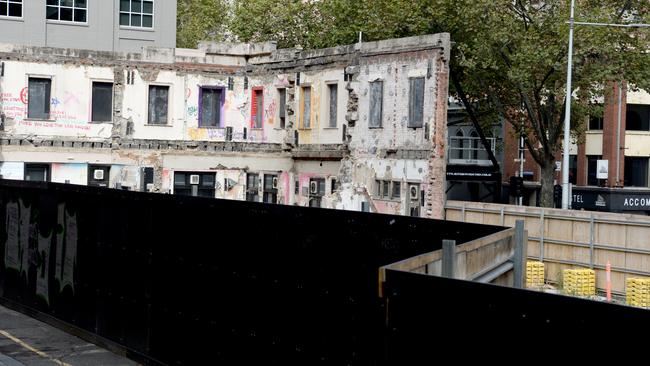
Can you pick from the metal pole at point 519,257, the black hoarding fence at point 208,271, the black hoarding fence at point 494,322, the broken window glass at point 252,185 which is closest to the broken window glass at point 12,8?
the broken window glass at point 252,185

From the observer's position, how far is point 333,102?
40031mm

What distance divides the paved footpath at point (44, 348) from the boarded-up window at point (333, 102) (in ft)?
81.9

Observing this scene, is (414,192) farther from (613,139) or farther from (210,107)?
(613,139)

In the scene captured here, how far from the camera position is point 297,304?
31.6 ft

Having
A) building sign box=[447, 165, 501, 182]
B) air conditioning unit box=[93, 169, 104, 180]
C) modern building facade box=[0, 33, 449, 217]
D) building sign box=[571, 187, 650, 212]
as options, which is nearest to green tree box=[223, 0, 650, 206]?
building sign box=[447, 165, 501, 182]

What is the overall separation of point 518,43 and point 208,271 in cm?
3803

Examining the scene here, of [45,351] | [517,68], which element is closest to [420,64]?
[517,68]

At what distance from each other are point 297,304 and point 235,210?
6.04 ft

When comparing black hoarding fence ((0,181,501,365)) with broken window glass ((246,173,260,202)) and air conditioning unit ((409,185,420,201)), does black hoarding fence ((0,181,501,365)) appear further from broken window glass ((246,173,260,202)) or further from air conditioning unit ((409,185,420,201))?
broken window glass ((246,173,260,202))

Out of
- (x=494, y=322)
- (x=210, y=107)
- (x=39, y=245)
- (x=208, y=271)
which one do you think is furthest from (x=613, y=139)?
(x=494, y=322)

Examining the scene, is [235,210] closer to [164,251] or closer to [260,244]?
[260,244]

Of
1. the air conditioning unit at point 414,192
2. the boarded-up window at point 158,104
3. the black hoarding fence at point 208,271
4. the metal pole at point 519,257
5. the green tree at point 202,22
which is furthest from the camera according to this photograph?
the green tree at point 202,22

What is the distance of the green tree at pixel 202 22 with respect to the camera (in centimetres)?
7388

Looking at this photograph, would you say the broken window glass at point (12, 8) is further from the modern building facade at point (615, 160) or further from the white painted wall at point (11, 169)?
→ the modern building facade at point (615, 160)
